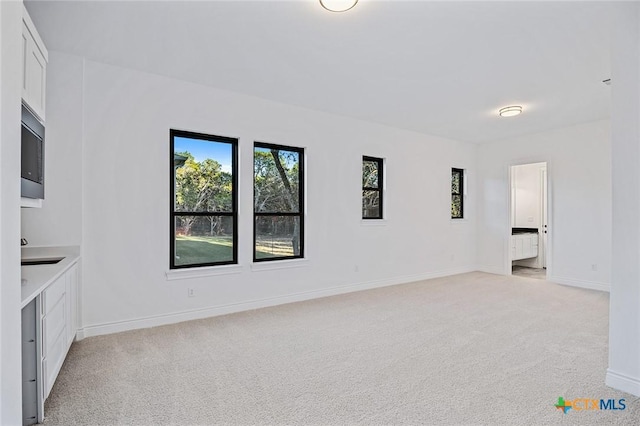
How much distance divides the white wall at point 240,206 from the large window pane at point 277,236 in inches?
7.5

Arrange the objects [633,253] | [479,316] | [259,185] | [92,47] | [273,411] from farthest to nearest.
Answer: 1. [259,185]
2. [479,316]
3. [92,47]
4. [633,253]
5. [273,411]

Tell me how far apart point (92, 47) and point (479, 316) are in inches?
189

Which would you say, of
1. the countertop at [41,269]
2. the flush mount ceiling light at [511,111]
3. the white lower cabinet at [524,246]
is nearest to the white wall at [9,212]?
the countertop at [41,269]

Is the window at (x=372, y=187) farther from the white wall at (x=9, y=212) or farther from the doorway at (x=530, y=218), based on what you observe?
the white wall at (x=9, y=212)

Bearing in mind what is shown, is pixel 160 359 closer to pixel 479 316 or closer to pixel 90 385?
pixel 90 385

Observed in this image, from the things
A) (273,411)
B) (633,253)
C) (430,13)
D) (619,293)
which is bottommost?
(273,411)

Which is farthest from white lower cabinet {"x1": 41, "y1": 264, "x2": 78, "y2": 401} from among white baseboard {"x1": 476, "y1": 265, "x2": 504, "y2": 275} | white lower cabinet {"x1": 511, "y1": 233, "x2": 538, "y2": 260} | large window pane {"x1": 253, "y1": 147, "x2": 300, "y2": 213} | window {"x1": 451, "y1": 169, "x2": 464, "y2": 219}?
white lower cabinet {"x1": 511, "y1": 233, "x2": 538, "y2": 260}

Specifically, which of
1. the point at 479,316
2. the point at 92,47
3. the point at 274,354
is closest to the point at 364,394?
the point at 274,354

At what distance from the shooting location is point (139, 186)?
364cm

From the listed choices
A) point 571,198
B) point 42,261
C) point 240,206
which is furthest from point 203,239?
point 571,198

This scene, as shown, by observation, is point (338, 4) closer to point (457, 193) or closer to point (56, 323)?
point (56, 323)

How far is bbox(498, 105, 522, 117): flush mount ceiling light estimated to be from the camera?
4.82 metres

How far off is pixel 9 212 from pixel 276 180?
11.8ft

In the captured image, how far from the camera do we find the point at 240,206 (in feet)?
14.2
